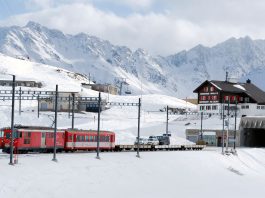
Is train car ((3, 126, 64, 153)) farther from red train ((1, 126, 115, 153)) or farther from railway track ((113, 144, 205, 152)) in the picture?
railway track ((113, 144, 205, 152))

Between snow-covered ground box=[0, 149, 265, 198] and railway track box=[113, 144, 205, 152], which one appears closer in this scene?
snow-covered ground box=[0, 149, 265, 198]

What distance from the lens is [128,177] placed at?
53375mm

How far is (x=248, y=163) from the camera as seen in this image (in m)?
82.8

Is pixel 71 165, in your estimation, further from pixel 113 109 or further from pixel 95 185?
pixel 113 109

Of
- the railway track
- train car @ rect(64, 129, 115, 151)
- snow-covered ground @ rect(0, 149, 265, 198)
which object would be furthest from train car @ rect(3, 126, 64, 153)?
the railway track

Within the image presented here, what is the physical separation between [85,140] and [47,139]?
745 centimetres

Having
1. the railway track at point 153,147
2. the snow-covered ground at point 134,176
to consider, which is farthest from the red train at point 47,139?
the railway track at point 153,147

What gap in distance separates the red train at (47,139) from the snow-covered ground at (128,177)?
3016 mm

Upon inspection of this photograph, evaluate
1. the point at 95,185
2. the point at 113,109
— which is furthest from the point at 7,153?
the point at 113,109

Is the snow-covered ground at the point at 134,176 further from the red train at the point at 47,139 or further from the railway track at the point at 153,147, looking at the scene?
the railway track at the point at 153,147

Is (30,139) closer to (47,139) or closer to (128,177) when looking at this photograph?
(47,139)

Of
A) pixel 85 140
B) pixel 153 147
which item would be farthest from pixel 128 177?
pixel 153 147

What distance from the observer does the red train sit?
58.9 meters

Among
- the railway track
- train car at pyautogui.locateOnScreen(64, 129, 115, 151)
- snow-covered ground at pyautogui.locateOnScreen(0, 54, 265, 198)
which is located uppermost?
train car at pyautogui.locateOnScreen(64, 129, 115, 151)
